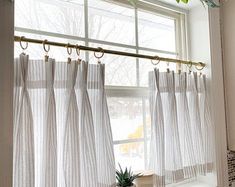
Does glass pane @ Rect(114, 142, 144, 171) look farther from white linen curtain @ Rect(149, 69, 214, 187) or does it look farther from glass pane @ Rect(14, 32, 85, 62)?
glass pane @ Rect(14, 32, 85, 62)

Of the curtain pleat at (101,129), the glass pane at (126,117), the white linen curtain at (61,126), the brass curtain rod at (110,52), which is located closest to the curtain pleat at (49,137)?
the white linen curtain at (61,126)

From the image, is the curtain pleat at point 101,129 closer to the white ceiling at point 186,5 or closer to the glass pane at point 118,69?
the glass pane at point 118,69

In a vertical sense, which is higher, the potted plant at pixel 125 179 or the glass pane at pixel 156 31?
the glass pane at pixel 156 31

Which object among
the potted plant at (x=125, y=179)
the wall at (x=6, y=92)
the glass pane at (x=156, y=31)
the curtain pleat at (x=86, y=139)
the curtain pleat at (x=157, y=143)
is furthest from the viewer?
the glass pane at (x=156, y=31)

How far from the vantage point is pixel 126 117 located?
1651 mm

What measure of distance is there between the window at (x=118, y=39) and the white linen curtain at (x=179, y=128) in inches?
6.2

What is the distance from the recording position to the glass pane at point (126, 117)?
5.21 ft

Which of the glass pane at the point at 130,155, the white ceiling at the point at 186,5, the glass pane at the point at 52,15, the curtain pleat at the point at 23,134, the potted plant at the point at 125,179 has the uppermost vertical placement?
the white ceiling at the point at 186,5

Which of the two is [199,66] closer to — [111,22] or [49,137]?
[111,22]

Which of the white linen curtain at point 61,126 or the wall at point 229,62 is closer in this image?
the white linen curtain at point 61,126

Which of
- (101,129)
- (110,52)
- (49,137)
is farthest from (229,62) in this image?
(49,137)

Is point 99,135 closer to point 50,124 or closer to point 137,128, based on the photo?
point 50,124

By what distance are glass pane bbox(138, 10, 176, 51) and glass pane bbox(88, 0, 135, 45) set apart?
0.09 meters

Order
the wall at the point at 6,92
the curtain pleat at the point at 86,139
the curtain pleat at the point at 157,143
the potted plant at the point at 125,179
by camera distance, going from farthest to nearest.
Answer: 1. the curtain pleat at the point at 157,143
2. the potted plant at the point at 125,179
3. the curtain pleat at the point at 86,139
4. the wall at the point at 6,92
